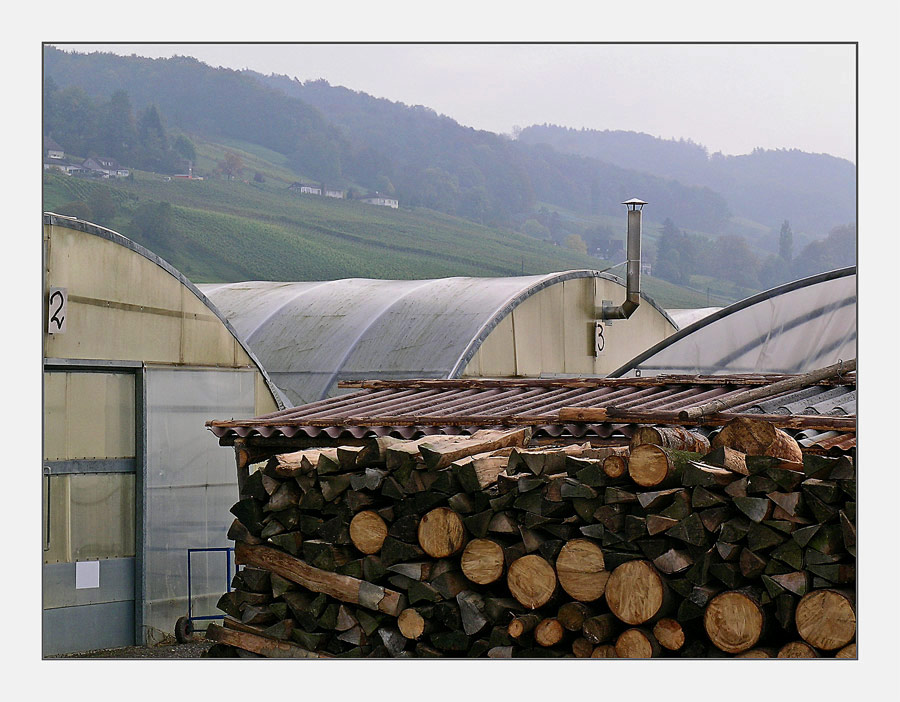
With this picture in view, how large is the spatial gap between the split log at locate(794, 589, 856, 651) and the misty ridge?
55.2 m

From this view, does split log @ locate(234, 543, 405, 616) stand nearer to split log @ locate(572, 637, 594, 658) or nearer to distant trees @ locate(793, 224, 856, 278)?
split log @ locate(572, 637, 594, 658)

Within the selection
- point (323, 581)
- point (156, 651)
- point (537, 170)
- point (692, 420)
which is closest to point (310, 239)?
point (537, 170)

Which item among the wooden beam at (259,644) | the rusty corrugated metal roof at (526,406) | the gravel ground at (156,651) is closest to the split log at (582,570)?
the wooden beam at (259,644)

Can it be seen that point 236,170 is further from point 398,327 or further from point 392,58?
point 398,327

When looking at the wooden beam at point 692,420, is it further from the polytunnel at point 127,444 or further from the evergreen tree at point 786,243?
the evergreen tree at point 786,243

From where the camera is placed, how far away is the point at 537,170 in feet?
216

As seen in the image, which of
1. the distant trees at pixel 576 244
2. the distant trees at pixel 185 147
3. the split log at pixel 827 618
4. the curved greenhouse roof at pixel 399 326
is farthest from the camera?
the distant trees at pixel 576 244

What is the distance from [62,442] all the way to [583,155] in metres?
58.1

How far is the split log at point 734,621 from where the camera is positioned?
519 centimetres

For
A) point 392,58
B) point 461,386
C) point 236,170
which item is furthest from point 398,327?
point 392,58

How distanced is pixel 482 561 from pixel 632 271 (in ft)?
35.0

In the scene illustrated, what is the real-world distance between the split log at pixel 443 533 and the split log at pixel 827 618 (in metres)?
1.80

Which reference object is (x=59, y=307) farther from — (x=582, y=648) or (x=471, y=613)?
(x=582, y=648)

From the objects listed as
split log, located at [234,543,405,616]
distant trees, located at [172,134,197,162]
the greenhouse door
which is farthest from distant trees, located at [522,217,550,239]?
split log, located at [234,543,405,616]
